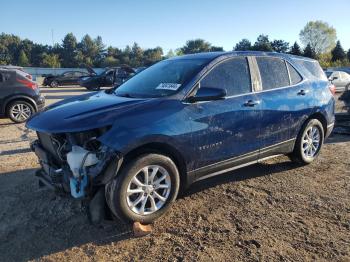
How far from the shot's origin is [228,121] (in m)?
4.67

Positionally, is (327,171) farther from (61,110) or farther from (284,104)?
(61,110)

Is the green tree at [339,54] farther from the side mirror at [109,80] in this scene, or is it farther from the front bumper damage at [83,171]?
the front bumper damage at [83,171]

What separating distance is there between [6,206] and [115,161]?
1.89 meters

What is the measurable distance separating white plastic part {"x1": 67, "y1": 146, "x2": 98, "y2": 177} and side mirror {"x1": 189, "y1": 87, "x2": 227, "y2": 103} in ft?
4.33

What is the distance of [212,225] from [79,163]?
1.58 metres

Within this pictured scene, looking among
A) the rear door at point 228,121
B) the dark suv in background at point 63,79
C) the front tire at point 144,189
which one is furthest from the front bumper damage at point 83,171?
the dark suv in background at point 63,79

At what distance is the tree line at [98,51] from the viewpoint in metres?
90.9

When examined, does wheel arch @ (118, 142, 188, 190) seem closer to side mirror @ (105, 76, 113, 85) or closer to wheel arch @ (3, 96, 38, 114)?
wheel arch @ (3, 96, 38, 114)

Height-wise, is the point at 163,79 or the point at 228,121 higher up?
the point at 163,79

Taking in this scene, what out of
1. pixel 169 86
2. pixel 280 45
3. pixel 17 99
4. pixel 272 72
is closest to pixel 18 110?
pixel 17 99

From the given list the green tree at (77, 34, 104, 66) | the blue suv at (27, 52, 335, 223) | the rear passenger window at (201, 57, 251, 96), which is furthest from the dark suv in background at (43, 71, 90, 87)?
the green tree at (77, 34, 104, 66)

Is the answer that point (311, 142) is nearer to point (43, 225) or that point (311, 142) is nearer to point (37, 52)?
point (43, 225)

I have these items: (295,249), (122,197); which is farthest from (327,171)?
(122,197)

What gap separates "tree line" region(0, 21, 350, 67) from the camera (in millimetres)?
90950
